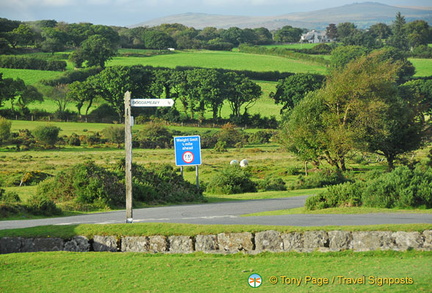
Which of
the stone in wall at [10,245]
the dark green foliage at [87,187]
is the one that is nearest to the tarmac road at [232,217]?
the dark green foliage at [87,187]

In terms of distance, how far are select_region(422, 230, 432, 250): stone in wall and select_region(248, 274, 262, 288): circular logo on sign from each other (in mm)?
4457

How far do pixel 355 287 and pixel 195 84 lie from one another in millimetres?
107785

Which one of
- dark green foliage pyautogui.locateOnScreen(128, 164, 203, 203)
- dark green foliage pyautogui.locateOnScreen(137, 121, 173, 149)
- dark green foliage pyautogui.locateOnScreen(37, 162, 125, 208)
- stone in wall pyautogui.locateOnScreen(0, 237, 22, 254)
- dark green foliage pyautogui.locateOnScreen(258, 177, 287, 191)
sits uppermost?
stone in wall pyautogui.locateOnScreen(0, 237, 22, 254)

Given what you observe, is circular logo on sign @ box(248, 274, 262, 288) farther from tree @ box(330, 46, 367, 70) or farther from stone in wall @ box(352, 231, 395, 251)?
tree @ box(330, 46, 367, 70)

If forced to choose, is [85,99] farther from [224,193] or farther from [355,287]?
[355,287]

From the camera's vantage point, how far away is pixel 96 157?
6875 centimetres

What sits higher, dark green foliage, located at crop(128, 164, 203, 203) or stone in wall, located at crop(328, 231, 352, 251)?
stone in wall, located at crop(328, 231, 352, 251)

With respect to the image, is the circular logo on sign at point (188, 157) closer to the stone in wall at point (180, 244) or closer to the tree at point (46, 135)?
the stone in wall at point (180, 244)

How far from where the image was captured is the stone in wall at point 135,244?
15391 mm

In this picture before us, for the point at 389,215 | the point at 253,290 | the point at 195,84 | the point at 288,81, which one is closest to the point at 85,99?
the point at 195,84

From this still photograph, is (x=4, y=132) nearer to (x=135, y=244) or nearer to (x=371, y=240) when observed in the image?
(x=135, y=244)

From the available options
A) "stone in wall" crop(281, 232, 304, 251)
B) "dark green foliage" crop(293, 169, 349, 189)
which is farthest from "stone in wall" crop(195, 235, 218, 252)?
"dark green foliage" crop(293, 169, 349, 189)

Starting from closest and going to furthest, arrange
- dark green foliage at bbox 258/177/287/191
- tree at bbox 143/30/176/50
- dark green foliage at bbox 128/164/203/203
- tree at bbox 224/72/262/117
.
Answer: dark green foliage at bbox 128/164/203/203 → dark green foliage at bbox 258/177/287/191 → tree at bbox 224/72/262/117 → tree at bbox 143/30/176/50

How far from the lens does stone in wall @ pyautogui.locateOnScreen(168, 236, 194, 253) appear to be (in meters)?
15.2
